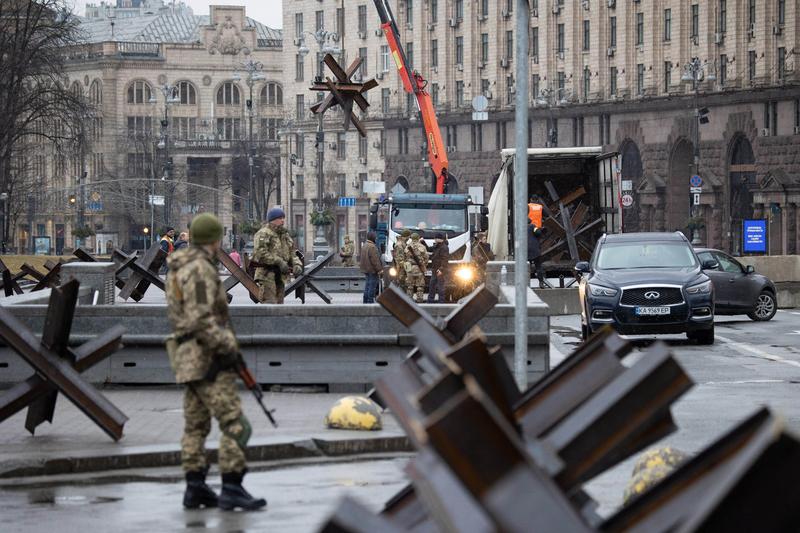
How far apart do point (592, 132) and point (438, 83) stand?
725 inches

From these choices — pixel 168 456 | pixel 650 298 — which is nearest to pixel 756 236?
pixel 650 298

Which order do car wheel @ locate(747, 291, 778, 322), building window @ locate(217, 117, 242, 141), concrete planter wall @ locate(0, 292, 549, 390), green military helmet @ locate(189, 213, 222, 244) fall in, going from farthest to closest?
building window @ locate(217, 117, 242, 141)
car wheel @ locate(747, 291, 778, 322)
concrete planter wall @ locate(0, 292, 549, 390)
green military helmet @ locate(189, 213, 222, 244)

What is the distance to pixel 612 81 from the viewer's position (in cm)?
9375

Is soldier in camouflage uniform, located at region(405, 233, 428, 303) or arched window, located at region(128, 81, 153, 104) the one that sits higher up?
arched window, located at region(128, 81, 153, 104)

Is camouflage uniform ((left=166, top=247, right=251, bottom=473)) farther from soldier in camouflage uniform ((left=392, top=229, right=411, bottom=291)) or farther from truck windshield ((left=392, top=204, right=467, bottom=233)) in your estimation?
truck windshield ((left=392, top=204, right=467, bottom=233))

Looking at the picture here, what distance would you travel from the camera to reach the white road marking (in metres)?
23.6

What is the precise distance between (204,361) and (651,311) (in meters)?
16.4

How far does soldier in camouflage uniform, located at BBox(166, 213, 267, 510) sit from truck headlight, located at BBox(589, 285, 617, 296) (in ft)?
52.6

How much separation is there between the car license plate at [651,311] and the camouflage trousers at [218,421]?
15948 millimetres

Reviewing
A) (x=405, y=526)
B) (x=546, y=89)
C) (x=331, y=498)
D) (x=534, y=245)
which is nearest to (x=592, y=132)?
(x=546, y=89)

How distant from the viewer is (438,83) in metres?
110

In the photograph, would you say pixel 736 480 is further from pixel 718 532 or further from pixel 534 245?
pixel 534 245

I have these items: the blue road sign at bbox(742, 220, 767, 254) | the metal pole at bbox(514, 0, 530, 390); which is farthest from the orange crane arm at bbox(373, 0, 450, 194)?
the metal pole at bbox(514, 0, 530, 390)

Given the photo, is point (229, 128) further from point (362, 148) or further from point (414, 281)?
point (414, 281)
